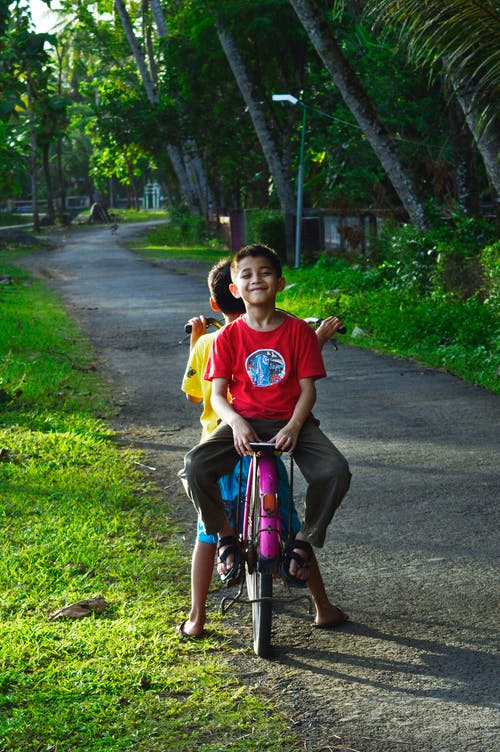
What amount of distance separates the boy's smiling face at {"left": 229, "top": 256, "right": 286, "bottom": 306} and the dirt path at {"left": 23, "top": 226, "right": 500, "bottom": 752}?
4.60 feet

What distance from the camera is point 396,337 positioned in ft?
44.7

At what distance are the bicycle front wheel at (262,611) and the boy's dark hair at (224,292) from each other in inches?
46.8

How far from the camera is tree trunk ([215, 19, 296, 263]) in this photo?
26.5 meters

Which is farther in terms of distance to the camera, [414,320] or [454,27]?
[414,320]

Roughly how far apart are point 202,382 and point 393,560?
145 centimetres

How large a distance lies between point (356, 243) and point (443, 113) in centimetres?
309

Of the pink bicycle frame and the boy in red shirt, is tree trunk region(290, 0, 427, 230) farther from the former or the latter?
the pink bicycle frame

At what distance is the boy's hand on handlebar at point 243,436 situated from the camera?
4.29 metres

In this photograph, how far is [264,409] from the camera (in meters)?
4.45

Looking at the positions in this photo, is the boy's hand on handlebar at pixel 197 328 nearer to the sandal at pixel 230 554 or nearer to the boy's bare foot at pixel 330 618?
the sandal at pixel 230 554

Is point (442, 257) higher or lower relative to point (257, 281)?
lower

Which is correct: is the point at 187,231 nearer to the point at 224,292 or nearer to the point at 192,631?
the point at 224,292

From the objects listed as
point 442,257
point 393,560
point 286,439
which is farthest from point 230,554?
point 442,257

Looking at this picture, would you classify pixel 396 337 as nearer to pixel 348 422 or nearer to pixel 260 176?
pixel 348 422
